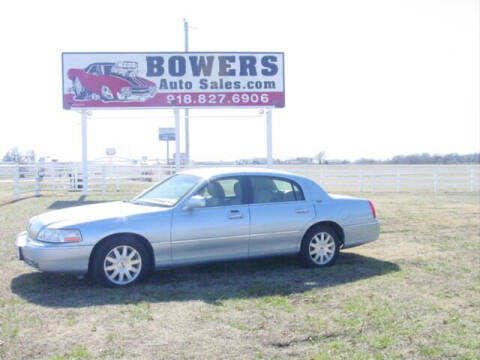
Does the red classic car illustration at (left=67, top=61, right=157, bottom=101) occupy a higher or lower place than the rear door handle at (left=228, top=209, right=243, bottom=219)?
higher

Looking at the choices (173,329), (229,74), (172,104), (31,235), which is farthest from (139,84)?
(173,329)

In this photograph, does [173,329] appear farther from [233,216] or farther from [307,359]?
[233,216]

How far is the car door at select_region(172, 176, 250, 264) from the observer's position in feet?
21.4

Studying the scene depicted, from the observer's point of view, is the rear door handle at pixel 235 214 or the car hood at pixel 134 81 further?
the car hood at pixel 134 81

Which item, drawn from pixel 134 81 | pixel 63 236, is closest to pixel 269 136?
pixel 134 81

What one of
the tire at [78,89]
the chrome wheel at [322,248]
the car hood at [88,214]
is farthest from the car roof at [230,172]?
the tire at [78,89]

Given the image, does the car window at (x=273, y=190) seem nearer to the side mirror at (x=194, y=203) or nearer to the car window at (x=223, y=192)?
the car window at (x=223, y=192)

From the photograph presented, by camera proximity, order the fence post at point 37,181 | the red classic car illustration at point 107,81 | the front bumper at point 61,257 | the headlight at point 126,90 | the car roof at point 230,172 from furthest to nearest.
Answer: the fence post at point 37,181 < the headlight at point 126,90 < the red classic car illustration at point 107,81 < the car roof at point 230,172 < the front bumper at point 61,257

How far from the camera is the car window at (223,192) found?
22.6 ft

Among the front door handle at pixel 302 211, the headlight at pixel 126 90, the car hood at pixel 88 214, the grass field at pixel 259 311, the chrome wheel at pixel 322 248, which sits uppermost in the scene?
the headlight at pixel 126 90

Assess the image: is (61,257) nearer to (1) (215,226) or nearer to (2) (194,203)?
(2) (194,203)

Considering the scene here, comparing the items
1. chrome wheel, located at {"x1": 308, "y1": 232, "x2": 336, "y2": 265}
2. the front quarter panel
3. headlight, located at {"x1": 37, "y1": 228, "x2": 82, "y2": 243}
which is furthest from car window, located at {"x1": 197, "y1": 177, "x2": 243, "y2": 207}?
headlight, located at {"x1": 37, "y1": 228, "x2": 82, "y2": 243}

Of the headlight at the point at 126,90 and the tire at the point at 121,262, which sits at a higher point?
the headlight at the point at 126,90

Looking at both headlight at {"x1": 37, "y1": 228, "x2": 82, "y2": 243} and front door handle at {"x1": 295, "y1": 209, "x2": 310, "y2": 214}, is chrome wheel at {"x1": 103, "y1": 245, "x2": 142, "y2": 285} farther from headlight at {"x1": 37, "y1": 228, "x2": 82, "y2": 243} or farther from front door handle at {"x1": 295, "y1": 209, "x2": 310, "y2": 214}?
front door handle at {"x1": 295, "y1": 209, "x2": 310, "y2": 214}
